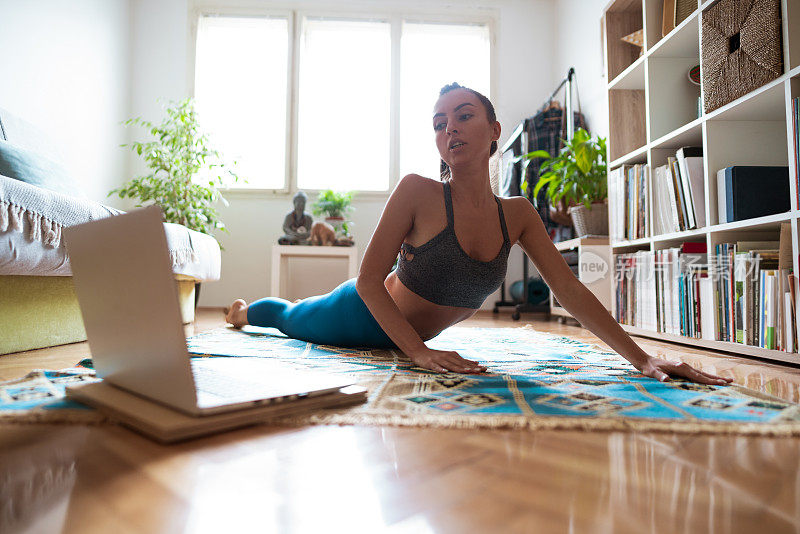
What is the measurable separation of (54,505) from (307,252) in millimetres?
3013

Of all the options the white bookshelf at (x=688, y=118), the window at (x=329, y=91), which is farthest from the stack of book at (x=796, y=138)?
the window at (x=329, y=91)

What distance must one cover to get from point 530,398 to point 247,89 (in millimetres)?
4121

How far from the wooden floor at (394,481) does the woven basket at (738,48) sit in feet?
4.17

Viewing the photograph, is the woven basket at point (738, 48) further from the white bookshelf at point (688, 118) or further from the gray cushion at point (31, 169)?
the gray cushion at point (31, 169)

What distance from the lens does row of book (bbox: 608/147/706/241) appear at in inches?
73.3

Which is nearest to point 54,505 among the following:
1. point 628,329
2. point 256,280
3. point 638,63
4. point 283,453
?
point 283,453

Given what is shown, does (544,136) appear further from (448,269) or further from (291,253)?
(448,269)

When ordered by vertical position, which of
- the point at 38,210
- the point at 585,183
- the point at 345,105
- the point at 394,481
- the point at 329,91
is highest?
the point at 329,91

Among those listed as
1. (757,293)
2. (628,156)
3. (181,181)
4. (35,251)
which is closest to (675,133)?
(628,156)

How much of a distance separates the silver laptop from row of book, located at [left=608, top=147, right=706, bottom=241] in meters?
1.63

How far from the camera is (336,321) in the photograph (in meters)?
1.57

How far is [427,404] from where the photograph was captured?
82 centimetres

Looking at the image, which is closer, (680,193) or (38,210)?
(38,210)

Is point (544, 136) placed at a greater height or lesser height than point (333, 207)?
greater
